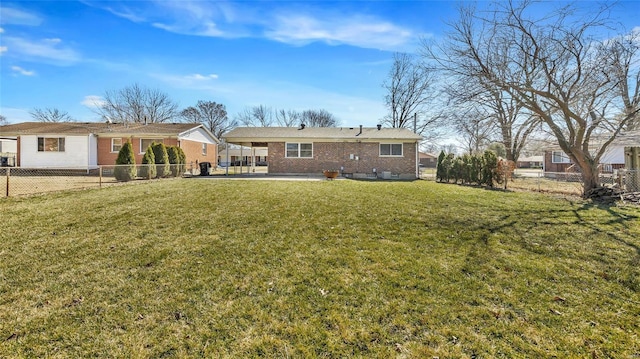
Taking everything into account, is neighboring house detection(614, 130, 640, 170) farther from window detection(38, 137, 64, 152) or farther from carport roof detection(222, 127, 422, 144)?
window detection(38, 137, 64, 152)

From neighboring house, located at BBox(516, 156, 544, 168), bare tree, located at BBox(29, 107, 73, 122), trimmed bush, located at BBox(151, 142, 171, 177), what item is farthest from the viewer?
neighboring house, located at BBox(516, 156, 544, 168)

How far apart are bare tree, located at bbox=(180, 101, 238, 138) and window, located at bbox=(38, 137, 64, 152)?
29761 mm

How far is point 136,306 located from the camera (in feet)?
10.4

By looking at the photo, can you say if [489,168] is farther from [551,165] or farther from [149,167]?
[551,165]

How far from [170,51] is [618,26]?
16.7m

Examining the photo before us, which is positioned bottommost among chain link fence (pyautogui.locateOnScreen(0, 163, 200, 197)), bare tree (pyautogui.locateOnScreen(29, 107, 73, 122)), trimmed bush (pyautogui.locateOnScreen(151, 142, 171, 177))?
chain link fence (pyautogui.locateOnScreen(0, 163, 200, 197))

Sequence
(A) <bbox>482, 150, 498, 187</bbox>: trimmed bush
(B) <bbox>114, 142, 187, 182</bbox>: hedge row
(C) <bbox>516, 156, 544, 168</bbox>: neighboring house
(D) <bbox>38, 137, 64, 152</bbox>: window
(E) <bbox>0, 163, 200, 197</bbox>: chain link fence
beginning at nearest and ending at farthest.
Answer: (E) <bbox>0, 163, 200, 197</bbox>: chain link fence < (B) <bbox>114, 142, 187, 182</bbox>: hedge row < (A) <bbox>482, 150, 498, 187</bbox>: trimmed bush < (D) <bbox>38, 137, 64, 152</bbox>: window < (C) <bbox>516, 156, 544, 168</bbox>: neighboring house

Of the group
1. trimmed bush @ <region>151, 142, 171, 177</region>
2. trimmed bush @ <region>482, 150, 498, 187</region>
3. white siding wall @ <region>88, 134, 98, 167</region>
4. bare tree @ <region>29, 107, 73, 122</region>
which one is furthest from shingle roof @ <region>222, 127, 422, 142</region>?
bare tree @ <region>29, 107, 73, 122</region>

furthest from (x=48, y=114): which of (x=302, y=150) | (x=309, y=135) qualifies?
(x=309, y=135)

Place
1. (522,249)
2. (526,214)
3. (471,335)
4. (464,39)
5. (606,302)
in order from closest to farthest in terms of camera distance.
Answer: (471,335)
(606,302)
(522,249)
(526,214)
(464,39)

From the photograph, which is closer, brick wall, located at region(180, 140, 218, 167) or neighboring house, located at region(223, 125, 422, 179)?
neighboring house, located at region(223, 125, 422, 179)

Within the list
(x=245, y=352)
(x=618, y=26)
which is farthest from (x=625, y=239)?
(x=618, y=26)

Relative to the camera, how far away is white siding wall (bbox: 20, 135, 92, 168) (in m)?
19.4

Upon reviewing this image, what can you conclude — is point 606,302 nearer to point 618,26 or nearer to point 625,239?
point 625,239
